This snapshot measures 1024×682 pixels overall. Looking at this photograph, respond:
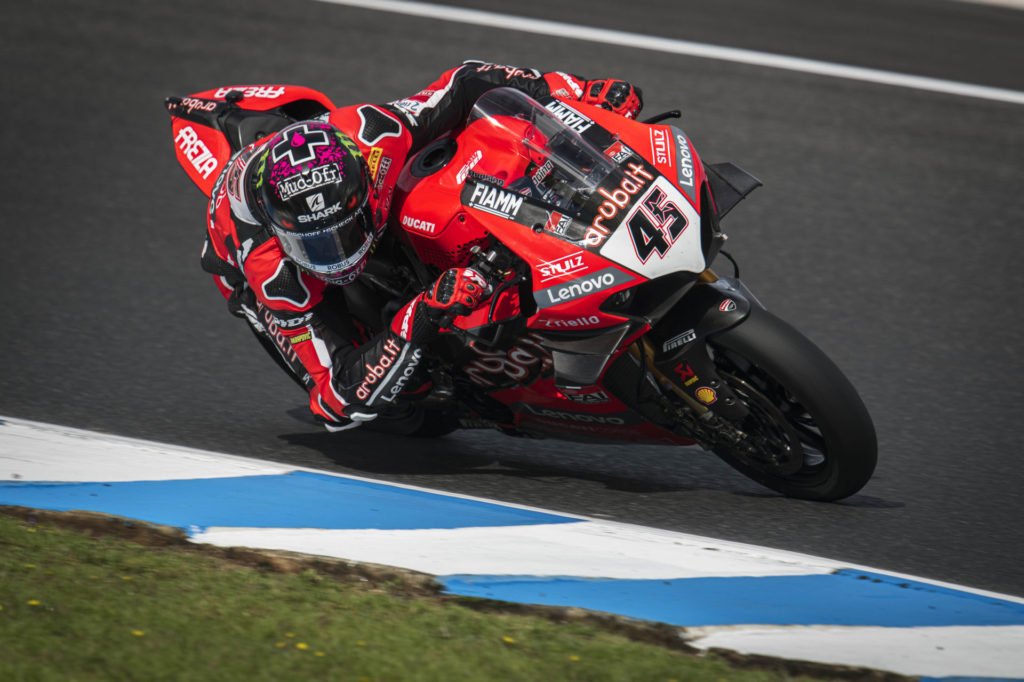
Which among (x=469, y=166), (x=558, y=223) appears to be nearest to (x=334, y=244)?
(x=469, y=166)

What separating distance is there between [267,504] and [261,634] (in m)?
0.93

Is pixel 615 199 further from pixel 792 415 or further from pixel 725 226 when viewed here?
pixel 725 226

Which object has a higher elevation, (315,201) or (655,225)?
(655,225)

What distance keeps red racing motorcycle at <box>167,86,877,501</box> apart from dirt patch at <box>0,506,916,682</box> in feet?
2.71

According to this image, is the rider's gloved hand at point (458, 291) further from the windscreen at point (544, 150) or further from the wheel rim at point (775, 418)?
the wheel rim at point (775, 418)

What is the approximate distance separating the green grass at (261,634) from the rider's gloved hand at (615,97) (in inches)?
75.4

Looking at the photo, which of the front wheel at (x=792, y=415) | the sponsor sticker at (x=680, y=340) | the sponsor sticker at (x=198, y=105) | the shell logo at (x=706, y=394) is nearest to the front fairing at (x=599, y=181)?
the sponsor sticker at (x=680, y=340)

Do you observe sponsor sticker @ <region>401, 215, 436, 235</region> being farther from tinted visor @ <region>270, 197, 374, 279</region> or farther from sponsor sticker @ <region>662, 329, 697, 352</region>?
sponsor sticker @ <region>662, 329, 697, 352</region>

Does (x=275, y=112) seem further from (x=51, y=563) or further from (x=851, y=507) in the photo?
(x=851, y=507)

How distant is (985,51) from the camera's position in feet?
30.4

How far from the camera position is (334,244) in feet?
12.5

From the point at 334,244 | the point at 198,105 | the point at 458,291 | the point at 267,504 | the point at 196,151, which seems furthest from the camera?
the point at 198,105

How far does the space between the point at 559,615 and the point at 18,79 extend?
6.64 meters

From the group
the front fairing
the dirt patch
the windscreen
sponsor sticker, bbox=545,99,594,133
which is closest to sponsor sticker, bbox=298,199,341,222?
the front fairing
